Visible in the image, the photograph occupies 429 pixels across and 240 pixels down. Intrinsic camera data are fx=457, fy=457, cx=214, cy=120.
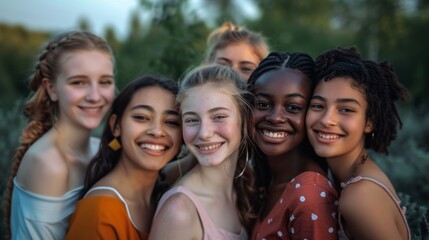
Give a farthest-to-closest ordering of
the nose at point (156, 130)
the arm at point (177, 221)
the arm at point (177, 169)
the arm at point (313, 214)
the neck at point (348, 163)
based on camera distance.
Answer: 1. the arm at point (177, 169)
2. the nose at point (156, 130)
3. the neck at point (348, 163)
4. the arm at point (177, 221)
5. the arm at point (313, 214)

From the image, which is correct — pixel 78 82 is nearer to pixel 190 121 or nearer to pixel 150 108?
pixel 150 108

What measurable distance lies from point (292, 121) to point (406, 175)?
7.97 ft

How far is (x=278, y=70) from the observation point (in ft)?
8.90

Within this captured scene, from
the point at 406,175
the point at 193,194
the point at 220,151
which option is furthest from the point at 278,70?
the point at 406,175

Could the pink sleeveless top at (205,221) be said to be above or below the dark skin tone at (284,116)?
below

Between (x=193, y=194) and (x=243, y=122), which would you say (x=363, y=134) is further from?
(x=193, y=194)

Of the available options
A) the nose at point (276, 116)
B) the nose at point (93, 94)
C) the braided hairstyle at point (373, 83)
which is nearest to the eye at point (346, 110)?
the braided hairstyle at point (373, 83)

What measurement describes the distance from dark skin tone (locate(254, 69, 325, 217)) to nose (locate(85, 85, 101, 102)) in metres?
1.28

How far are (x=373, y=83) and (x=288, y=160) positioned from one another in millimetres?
688

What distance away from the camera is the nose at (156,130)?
286 centimetres

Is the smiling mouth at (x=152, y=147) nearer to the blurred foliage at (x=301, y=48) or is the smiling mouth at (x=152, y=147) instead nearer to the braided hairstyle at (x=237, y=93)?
the braided hairstyle at (x=237, y=93)

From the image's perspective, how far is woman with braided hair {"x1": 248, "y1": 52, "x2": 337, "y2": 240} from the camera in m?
2.32

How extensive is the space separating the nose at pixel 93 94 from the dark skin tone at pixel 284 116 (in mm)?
1276

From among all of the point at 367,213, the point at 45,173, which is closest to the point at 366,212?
the point at 367,213
